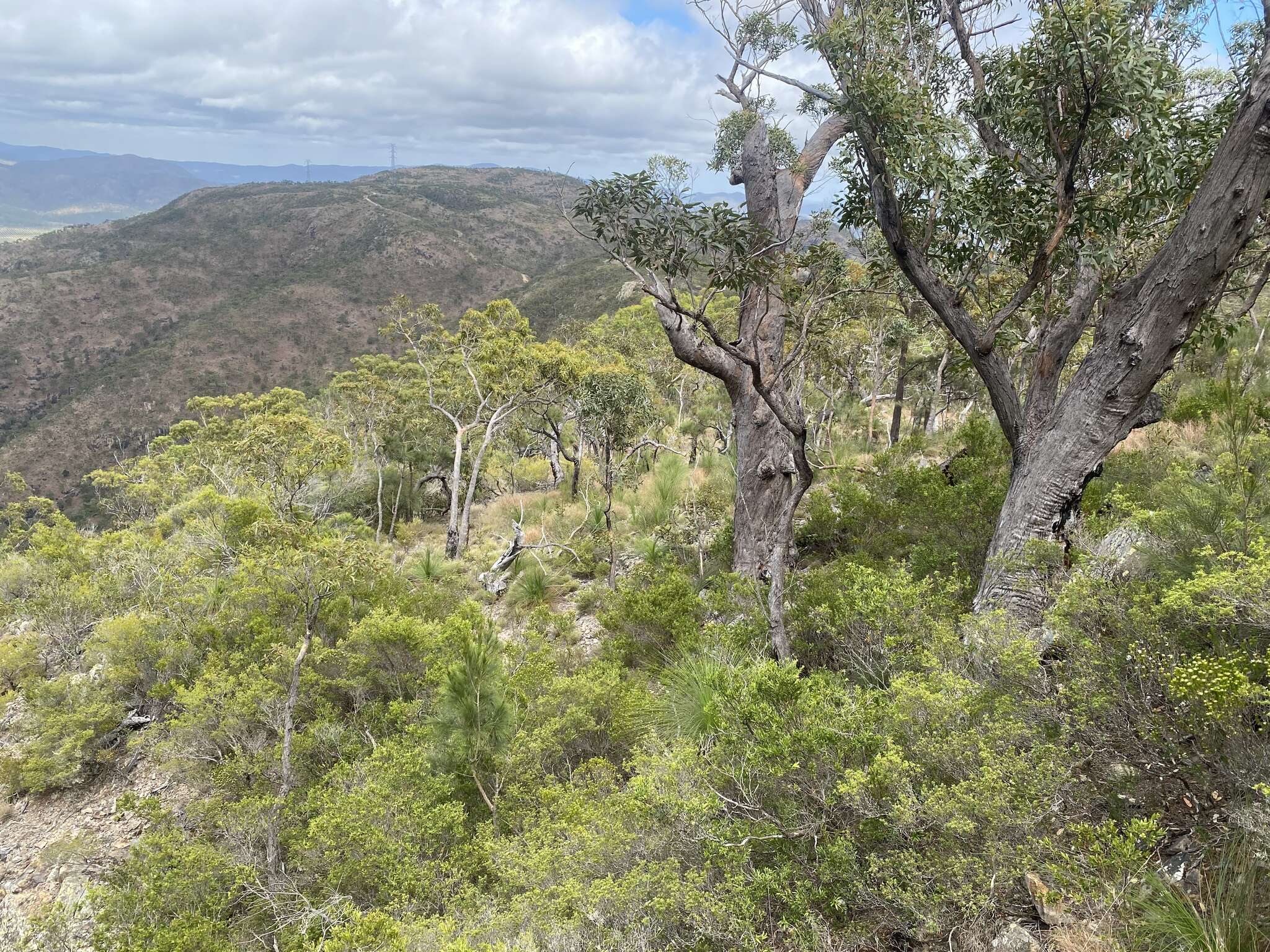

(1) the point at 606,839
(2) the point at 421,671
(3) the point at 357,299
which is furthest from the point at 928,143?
(3) the point at 357,299

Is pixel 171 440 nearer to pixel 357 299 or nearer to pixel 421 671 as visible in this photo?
pixel 421 671

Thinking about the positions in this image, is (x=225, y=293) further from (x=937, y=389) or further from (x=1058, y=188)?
(x=1058, y=188)

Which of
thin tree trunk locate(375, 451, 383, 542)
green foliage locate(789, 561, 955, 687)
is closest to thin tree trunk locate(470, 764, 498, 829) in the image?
green foliage locate(789, 561, 955, 687)

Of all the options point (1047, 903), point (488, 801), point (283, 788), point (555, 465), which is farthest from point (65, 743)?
point (555, 465)

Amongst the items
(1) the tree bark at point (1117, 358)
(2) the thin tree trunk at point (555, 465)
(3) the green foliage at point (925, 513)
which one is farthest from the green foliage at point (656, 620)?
(2) the thin tree trunk at point (555, 465)

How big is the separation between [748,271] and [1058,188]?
2.46 m

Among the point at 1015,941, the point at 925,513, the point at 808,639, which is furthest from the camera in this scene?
the point at 925,513

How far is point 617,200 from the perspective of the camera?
15.8 ft

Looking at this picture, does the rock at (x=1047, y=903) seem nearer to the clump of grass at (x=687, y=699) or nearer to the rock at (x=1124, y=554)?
the rock at (x=1124, y=554)

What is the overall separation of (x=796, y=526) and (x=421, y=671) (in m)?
5.63

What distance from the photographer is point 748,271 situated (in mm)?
5059

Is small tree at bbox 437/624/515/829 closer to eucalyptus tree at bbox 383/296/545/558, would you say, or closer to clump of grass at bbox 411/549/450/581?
clump of grass at bbox 411/549/450/581

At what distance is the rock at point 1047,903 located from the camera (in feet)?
8.64

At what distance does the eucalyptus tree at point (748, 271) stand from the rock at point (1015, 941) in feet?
8.79
